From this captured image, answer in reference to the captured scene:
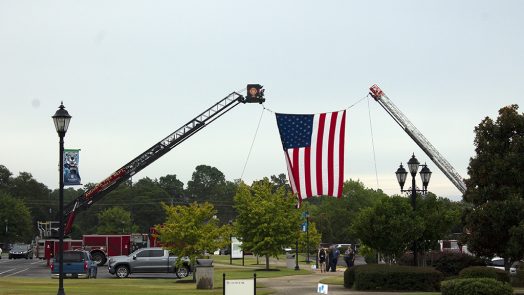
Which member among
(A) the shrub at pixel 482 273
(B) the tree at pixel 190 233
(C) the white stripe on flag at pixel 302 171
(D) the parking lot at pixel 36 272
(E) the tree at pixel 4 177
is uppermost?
(E) the tree at pixel 4 177

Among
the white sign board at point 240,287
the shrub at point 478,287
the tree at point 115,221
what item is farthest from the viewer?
the tree at point 115,221

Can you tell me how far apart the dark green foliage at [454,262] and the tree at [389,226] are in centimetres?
395

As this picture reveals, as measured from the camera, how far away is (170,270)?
44.7m

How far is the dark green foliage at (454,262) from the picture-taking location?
115 feet

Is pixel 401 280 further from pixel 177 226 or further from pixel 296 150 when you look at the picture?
pixel 177 226

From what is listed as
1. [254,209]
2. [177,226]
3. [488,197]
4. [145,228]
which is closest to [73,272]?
[177,226]

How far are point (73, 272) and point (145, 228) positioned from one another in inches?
5116

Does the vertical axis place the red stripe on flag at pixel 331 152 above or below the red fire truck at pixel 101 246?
above

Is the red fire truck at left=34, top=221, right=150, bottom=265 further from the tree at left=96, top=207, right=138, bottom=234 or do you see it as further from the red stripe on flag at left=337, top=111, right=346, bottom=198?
the tree at left=96, top=207, right=138, bottom=234

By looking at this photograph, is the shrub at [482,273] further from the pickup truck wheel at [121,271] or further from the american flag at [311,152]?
the pickup truck wheel at [121,271]

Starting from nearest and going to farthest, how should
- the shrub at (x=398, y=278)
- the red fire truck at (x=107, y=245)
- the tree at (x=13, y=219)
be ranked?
the shrub at (x=398, y=278)
the red fire truck at (x=107, y=245)
the tree at (x=13, y=219)

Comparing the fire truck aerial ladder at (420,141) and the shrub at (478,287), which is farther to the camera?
the fire truck aerial ladder at (420,141)

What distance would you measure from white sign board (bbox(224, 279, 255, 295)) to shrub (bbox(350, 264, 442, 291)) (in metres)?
12.1

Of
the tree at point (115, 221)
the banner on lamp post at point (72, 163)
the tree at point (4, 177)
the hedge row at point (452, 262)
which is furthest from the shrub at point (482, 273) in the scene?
the tree at point (4, 177)
